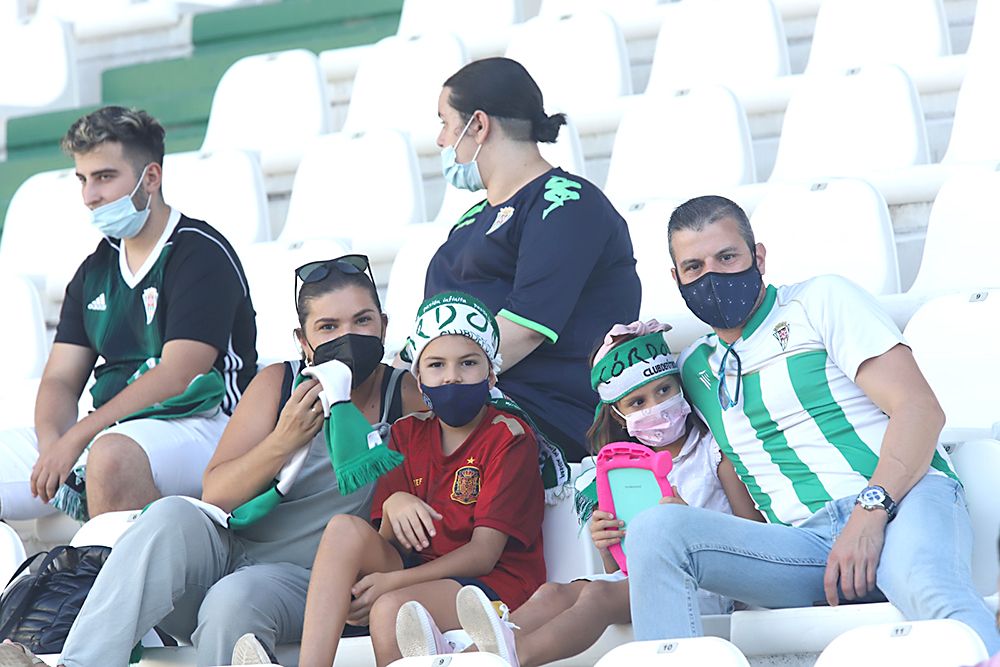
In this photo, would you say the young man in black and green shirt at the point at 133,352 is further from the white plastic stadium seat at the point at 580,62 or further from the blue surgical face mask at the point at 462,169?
the white plastic stadium seat at the point at 580,62

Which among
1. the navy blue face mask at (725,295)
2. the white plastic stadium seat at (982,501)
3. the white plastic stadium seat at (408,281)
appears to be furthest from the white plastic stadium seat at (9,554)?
the white plastic stadium seat at (982,501)

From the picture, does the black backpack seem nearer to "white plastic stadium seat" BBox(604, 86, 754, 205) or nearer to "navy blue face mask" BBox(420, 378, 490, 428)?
"navy blue face mask" BBox(420, 378, 490, 428)

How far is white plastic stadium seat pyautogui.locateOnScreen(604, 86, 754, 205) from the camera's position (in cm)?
434

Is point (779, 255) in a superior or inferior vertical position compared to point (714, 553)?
superior

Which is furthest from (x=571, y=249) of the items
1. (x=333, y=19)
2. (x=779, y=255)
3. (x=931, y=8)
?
(x=333, y=19)

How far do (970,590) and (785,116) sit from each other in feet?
7.90

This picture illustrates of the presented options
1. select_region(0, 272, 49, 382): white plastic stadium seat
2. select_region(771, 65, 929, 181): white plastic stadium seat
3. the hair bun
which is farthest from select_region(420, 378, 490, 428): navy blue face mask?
select_region(0, 272, 49, 382): white plastic stadium seat

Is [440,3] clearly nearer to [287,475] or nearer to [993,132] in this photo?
[993,132]

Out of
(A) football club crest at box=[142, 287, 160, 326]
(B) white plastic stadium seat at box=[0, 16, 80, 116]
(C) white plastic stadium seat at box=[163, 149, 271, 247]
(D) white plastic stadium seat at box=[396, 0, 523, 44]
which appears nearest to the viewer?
(A) football club crest at box=[142, 287, 160, 326]

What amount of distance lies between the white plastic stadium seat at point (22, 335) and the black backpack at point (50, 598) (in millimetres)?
1592

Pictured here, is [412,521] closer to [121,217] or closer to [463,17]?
[121,217]

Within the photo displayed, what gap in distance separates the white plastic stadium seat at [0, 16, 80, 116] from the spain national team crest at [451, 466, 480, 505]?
3880mm

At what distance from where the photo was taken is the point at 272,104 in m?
5.44

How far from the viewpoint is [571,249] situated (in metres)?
3.17
